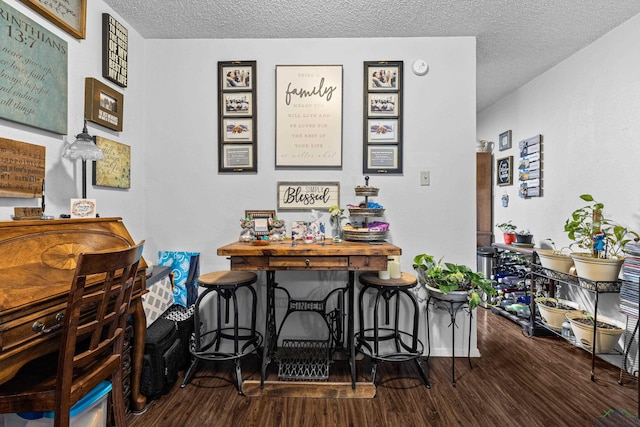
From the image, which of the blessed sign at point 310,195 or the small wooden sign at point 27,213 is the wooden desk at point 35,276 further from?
the blessed sign at point 310,195

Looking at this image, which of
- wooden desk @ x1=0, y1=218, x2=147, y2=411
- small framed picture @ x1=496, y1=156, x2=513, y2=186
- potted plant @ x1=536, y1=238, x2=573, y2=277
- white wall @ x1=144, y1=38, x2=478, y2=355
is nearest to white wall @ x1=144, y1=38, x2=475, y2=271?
white wall @ x1=144, y1=38, x2=478, y2=355

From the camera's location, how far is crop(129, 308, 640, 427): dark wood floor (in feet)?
5.42

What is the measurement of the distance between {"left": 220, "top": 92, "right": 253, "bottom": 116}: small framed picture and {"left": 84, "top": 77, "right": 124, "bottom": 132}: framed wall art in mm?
709

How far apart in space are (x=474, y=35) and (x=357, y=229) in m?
1.79

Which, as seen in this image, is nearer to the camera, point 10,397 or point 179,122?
point 10,397

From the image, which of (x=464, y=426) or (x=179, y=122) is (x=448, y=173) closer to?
(x=464, y=426)

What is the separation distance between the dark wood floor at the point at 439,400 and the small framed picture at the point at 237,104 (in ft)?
6.43

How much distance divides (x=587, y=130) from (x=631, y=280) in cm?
137

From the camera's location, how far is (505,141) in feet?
12.0

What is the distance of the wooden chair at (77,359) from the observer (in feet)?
3.32

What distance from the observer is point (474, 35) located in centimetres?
231

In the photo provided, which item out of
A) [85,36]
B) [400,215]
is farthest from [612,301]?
[85,36]

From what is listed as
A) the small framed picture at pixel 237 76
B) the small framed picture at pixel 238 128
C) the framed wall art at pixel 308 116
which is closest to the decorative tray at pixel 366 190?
the framed wall art at pixel 308 116

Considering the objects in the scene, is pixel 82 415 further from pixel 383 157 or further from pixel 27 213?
pixel 383 157
